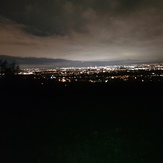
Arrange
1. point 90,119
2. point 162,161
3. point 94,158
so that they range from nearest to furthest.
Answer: point 162,161, point 94,158, point 90,119

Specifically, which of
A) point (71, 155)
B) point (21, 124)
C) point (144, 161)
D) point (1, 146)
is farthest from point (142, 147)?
point (21, 124)

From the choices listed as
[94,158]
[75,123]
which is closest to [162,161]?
[94,158]

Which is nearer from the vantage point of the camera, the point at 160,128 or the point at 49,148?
the point at 49,148

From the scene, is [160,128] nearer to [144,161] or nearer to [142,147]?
[142,147]

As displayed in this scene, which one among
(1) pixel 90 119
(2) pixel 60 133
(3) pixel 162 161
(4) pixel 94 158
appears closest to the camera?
(3) pixel 162 161

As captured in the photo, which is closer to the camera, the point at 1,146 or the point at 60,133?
the point at 1,146

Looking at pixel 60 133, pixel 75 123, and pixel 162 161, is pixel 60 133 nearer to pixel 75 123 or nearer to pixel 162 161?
pixel 75 123

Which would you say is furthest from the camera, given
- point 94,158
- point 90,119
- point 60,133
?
point 90,119

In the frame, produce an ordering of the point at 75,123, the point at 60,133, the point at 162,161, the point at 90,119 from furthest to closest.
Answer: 1. the point at 90,119
2. the point at 75,123
3. the point at 60,133
4. the point at 162,161
